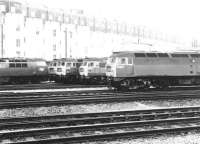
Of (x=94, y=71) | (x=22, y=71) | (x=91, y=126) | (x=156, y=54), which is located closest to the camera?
(x=91, y=126)

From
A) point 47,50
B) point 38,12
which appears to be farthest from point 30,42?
point 38,12

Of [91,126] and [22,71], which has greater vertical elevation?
[22,71]

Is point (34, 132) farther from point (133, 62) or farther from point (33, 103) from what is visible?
point (133, 62)

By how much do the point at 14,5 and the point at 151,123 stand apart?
53.2m

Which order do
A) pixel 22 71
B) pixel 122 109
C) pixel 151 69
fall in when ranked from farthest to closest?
pixel 22 71
pixel 151 69
pixel 122 109

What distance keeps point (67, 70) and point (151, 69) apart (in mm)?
A: 10382

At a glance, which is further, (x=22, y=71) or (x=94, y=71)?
(x=22, y=71)

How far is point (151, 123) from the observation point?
11.4 m

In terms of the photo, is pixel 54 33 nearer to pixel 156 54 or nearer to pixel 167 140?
pixel 156 54

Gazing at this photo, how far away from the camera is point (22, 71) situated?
2981 centimetres

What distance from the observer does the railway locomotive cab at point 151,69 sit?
22609 millimetres

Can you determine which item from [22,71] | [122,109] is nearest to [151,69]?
[122,109]

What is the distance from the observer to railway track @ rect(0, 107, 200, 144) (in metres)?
9.37

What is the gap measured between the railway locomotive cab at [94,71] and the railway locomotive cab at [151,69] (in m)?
5.75
